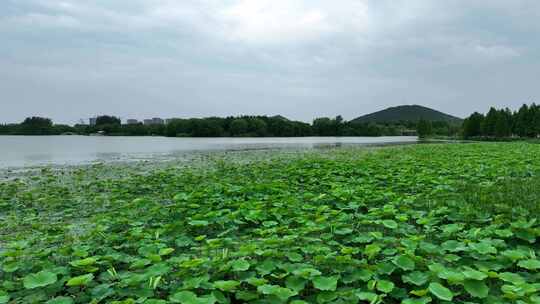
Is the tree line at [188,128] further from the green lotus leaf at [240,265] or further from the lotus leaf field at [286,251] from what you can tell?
the green lotus leaf at [240,265]

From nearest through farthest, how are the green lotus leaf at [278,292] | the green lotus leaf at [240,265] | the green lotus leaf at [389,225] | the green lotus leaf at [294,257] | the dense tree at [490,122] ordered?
the green lotus leaf at [278,292], the green lotus leaf at [240,265], the green lotus leaf at [294,257], the green lotus leaf at [389,225], the dense tree at [490,122]

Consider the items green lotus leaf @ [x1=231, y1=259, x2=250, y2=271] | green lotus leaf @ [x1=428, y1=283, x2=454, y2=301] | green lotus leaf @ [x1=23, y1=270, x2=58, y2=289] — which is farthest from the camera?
green lotus leaf @ [x1=231, y1=259, x2=250, y2=271]

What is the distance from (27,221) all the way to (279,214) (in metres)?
3.98

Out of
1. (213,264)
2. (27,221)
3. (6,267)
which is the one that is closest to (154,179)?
(27,221)

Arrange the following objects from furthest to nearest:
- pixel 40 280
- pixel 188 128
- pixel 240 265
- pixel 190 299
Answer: pixel 188 128 → pixel 240 265 → pixel 40 280 → pixel 190 299

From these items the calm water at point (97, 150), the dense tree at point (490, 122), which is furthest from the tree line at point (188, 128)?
the calm water at point (97, 150)

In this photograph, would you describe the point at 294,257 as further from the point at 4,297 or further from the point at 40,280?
the point at 4,297

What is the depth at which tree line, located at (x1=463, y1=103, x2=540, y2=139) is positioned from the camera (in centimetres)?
5166

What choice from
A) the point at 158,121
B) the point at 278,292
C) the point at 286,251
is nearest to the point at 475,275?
the point at 278,292

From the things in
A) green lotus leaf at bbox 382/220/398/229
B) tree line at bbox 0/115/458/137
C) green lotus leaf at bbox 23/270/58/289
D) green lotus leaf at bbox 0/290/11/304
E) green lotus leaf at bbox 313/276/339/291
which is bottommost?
green lotus leaf at bbox 0/290/11/304

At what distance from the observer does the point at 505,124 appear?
56219 mm

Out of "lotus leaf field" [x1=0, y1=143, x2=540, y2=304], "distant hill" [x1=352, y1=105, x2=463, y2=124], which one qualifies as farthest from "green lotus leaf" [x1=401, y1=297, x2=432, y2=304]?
"distant hill" [x1=352, y1=105, x2=463, y2=124]

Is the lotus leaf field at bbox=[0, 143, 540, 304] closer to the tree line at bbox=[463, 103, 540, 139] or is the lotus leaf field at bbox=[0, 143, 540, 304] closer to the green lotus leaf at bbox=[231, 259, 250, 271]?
the green lotus leaf at bbox=[231, 259, 250, 271]

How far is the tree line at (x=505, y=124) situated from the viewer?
51656 mm
